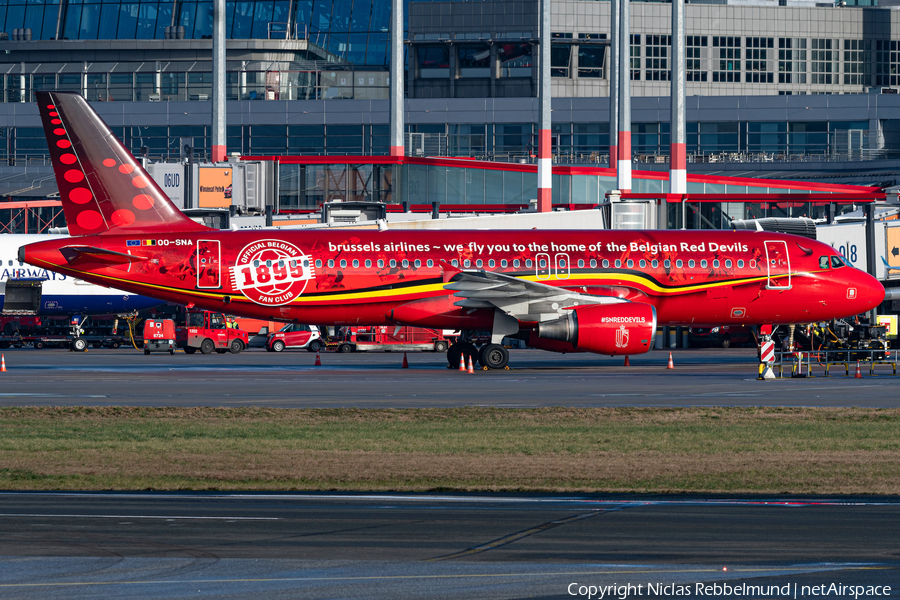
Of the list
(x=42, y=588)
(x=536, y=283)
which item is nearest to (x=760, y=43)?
(x=536, y=283)

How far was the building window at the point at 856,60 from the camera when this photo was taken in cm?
12188

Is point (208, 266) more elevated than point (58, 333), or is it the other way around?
point (208, 266)

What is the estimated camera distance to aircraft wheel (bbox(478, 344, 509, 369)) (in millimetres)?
37844

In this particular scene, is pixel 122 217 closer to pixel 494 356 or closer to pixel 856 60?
pixel 494 356

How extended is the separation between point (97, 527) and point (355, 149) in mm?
91380

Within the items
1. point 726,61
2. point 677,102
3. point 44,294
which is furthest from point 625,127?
point 726,61

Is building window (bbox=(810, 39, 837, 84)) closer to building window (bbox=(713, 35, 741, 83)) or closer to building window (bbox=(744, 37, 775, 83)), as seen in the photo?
building window (bbox=(744, 37, 775, 83))

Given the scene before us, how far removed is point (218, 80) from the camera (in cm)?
6719

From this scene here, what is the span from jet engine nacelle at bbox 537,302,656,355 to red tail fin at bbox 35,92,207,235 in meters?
13.6

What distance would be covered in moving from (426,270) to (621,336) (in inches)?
258

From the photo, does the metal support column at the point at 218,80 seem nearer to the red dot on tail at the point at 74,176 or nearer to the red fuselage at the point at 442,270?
the red dot on tail at the point at 74,176

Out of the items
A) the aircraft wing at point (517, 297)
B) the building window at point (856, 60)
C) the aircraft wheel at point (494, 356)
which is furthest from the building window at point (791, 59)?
the aircraft wing at point (517, 297)

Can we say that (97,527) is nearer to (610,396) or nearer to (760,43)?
(610,396)

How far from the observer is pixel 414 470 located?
56.0 ft
